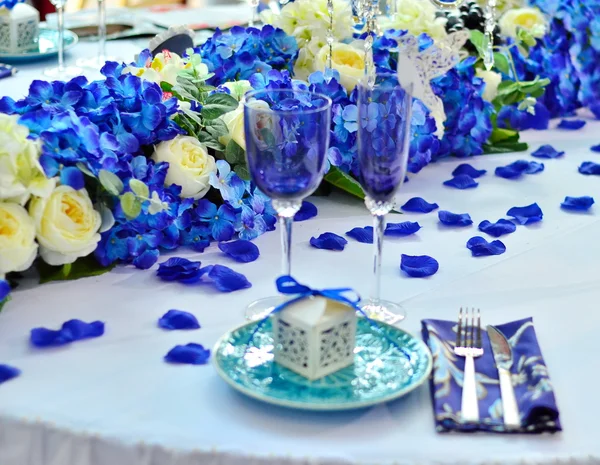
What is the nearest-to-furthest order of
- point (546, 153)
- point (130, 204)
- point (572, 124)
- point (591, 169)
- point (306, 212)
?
point (130, 204)
point (306, 212)
point (591, 169)
point (546, 153)
point (572, 124)

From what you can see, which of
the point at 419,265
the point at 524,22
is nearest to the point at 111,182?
the point at 419,265

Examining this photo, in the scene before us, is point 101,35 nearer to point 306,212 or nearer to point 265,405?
point 306,212

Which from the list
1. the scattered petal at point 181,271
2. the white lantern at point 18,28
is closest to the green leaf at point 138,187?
the scattered petal at point 181,271

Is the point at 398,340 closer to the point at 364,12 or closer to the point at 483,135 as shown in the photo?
the point at 364,12

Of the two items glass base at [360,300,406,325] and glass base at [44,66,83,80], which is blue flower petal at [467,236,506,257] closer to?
glass base at [360,300,406,325]

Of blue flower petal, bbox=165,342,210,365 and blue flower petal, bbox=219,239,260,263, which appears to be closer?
blue flower petal, bbox=165,342,210,365

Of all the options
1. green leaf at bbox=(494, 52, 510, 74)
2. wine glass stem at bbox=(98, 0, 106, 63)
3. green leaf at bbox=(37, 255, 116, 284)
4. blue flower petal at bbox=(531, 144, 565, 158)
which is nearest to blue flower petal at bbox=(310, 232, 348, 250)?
green leaf at bbox=(37, 255, 116, 284)

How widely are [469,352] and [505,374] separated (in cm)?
6

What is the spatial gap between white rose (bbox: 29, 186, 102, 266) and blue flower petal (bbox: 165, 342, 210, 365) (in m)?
0.26

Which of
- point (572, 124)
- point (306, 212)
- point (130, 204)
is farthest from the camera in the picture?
point (572, 124)

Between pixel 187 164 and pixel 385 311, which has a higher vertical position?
pixel 187 164

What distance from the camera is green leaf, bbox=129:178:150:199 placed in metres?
1.38

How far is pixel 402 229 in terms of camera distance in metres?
1.64

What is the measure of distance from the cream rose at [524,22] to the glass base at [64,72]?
1131mm
